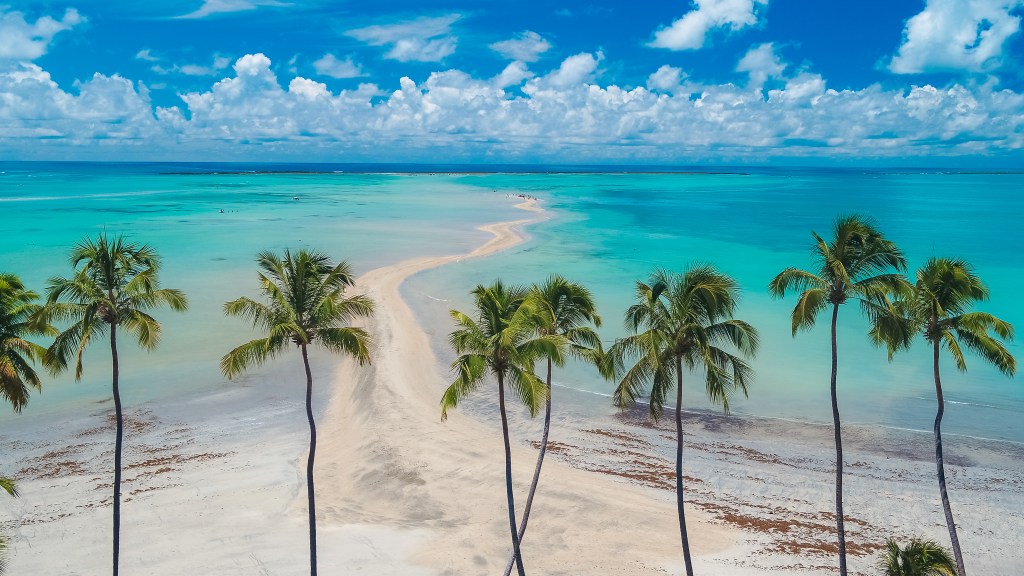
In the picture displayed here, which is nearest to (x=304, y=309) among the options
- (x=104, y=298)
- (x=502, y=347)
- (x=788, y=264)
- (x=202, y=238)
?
(x=104, y=298)

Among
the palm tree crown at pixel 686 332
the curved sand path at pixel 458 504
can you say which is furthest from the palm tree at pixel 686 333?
the curved sand path at pixel 458 504

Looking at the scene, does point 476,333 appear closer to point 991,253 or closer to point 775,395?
point 775,395

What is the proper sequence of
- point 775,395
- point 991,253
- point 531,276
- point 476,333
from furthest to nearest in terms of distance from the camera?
point 991,253, point 531,276, point 775,395, point 476,333

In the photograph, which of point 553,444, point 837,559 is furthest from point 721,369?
point 553,444

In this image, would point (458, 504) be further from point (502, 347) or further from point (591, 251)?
point (591, 251)

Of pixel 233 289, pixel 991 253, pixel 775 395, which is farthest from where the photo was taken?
pixel 991 253

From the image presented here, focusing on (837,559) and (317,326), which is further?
(837,559)
